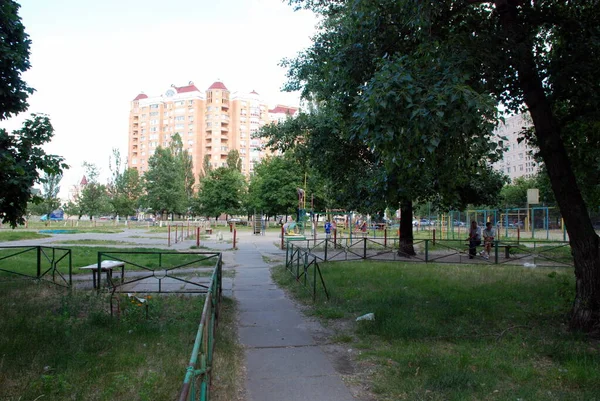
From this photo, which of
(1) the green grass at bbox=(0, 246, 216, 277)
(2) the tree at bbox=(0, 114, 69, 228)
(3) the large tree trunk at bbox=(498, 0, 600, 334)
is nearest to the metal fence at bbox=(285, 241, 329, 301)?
(1) the green grass at bbox=(0, 246, 216, 277)

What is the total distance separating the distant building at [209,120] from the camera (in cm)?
10638

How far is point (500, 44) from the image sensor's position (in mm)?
7102

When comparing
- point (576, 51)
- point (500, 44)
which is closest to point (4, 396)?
point (500, 44)

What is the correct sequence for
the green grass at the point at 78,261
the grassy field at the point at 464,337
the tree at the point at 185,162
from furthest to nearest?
the tree at the point at 185,162 → the green grass at the point at 78,261 → the grassy field at the point at 464,337

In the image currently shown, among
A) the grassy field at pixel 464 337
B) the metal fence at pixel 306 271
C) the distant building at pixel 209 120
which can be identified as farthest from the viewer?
the distant building at pixel 209 120

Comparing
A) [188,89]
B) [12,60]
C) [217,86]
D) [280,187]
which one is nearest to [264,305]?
[12,60]

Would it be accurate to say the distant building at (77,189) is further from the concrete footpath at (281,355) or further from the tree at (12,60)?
the concrete footpath at (281,355)

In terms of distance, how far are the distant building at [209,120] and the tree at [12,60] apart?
95248 mm

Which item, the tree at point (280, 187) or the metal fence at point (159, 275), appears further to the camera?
the tree at point (280, 187)

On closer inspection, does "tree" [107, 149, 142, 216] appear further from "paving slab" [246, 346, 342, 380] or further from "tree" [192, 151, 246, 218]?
"paving slab" [246, 346, 342, 380]

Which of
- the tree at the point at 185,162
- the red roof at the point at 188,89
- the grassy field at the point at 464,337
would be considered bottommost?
the grassy field at the point at 464,337

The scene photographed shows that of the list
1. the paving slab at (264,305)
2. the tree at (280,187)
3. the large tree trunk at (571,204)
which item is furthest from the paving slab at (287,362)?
the tree at (280,187)

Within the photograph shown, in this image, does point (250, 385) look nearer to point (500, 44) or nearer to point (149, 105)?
point (500, 44)

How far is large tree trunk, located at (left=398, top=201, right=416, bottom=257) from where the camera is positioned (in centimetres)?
1774
